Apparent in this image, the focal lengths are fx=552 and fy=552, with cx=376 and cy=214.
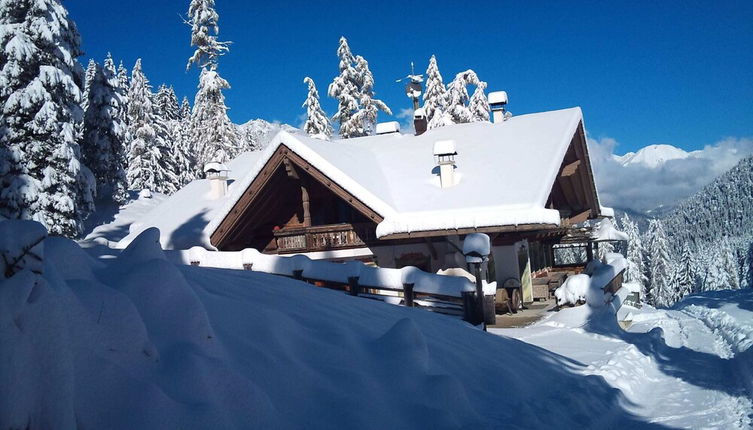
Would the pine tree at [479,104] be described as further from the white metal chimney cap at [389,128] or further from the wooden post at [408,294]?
the wooden post at [408,294]

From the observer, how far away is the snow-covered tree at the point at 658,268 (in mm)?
63444

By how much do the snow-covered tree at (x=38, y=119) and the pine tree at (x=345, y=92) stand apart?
1728 cm

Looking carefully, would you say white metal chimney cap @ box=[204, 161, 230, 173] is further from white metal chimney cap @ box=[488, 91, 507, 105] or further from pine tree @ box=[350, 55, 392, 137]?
pine tree @ box=[350, 55, 392, 137]

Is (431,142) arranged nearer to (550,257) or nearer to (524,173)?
(524,173)

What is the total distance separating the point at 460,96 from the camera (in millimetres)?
38125

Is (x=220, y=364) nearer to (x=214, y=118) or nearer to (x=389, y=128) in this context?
(x=389, y=128)

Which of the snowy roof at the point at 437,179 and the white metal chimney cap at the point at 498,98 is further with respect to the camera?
the white metal chimney cap at the point at 498,98

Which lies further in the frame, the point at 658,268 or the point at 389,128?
the point at 658,268

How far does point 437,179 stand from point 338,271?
6.78m

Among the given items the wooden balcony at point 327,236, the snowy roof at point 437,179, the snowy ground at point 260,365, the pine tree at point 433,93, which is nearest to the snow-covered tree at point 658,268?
the pine tree at point 433,93

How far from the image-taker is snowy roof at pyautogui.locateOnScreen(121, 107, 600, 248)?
13.9m

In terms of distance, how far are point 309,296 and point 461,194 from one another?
9106mm

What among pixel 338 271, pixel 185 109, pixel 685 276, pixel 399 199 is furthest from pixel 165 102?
pixel 685 276

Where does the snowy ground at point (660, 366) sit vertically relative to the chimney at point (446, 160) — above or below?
below
